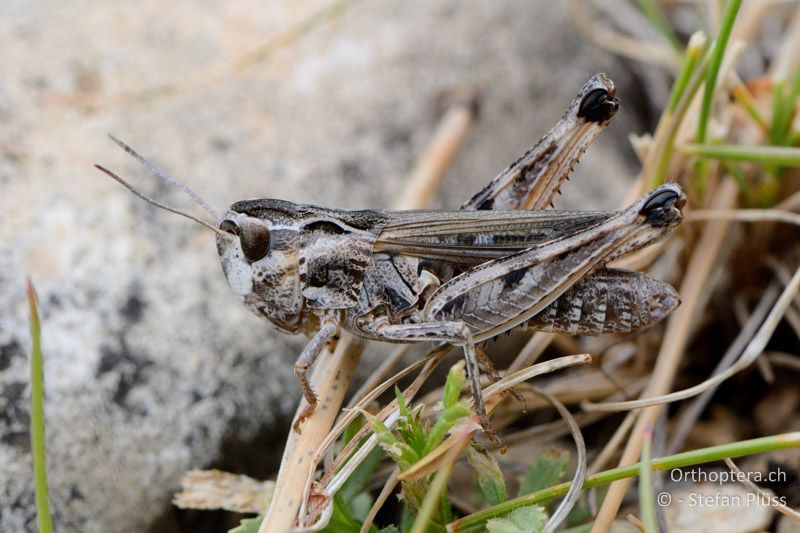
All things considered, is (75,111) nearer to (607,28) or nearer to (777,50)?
(607,28)

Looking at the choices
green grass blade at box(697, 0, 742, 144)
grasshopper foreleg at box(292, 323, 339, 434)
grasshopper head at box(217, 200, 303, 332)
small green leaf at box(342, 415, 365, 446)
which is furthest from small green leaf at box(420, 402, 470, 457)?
green grass blade at box(697, 0, 742, 144)

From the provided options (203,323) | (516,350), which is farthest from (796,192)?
(203,323)

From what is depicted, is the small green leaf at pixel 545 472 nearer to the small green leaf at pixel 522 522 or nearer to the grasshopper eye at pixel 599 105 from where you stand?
the small green leaf at pixel 522 522

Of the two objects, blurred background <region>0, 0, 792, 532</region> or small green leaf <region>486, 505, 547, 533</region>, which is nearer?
small green leaf <region>486, 505, 547, 533</region>

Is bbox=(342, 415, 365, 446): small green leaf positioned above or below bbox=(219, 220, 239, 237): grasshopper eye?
below

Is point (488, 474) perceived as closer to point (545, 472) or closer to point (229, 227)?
point (545, 472)

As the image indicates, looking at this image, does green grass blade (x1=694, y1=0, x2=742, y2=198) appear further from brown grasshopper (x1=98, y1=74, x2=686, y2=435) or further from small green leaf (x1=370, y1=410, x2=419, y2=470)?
small green leaf (x1=370, y1=410, x2=419, y2=470)

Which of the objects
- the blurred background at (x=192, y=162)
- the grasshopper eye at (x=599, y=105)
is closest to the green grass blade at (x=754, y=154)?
the grasshopper eye at (x=599, y=105)

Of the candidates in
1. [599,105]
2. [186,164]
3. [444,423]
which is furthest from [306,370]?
[186,164]
